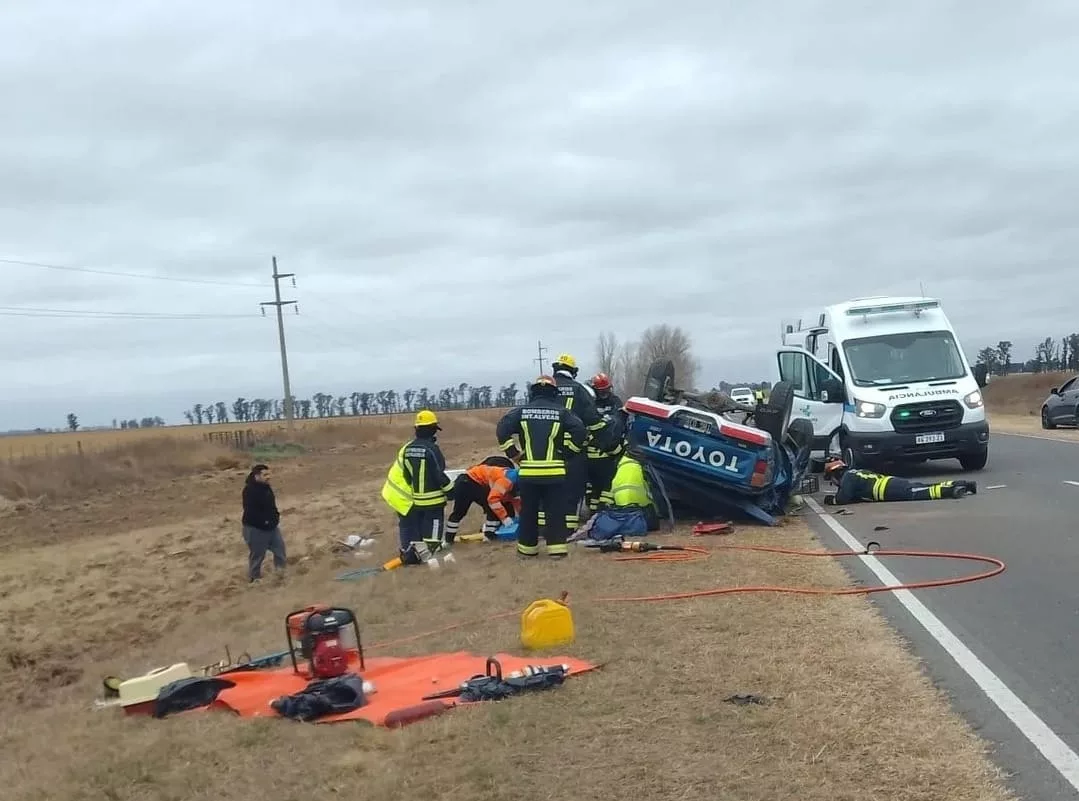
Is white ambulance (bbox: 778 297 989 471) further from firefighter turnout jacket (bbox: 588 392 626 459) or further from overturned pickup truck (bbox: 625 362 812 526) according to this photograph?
firefighter turnout jacket (bbox: 588 392 626 459)

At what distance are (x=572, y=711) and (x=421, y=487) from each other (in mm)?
6289

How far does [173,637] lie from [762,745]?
8.90m

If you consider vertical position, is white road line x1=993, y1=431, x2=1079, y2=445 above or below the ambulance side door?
below

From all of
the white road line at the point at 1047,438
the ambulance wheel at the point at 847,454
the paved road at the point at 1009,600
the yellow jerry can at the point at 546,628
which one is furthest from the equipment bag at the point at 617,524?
the white road line at the point at 1047,438

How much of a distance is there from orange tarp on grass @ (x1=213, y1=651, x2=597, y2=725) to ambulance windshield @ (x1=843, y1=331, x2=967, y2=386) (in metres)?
11.9

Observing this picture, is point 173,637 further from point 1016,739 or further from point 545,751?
point 1016,739

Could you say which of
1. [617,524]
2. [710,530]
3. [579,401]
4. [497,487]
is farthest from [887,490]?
[497,487]

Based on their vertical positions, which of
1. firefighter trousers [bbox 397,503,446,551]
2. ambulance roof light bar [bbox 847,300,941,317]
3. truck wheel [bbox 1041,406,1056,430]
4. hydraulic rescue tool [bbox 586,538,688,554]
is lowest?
truck wheel [bbox 1041,406,1056,430]

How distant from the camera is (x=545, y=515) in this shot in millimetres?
11055

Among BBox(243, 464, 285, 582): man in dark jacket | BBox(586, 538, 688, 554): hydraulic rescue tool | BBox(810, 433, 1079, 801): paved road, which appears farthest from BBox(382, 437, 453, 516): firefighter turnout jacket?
BBox(810, 433, 1079, 801): paved road

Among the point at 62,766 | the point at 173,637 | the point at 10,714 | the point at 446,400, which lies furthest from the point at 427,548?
the point at 446,400

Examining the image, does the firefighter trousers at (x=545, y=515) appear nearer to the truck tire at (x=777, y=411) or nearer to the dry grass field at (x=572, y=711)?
the dry grass field at (x=572, y=711)

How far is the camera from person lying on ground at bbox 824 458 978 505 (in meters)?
14.4

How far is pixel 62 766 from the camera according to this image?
5566mm
